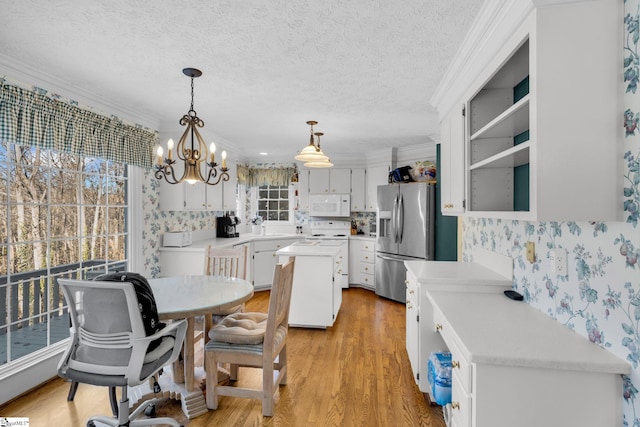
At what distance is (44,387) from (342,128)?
3731mm

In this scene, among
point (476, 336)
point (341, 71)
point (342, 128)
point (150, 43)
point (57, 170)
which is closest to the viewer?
point (476, 336)

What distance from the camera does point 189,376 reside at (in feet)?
7.55

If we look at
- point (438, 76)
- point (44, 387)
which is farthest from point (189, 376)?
point (438, 76)

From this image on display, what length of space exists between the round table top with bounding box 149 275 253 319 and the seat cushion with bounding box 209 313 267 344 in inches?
8.6

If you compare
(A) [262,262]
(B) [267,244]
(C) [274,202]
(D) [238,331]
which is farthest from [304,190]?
(D) [238,331]

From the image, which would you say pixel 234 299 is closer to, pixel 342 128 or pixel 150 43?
pixel 150 43

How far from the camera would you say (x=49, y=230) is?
2.73 meters

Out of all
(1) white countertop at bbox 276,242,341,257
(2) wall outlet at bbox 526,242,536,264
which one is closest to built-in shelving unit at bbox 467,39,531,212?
(2) wall outlet at bbox 526,242,536,264

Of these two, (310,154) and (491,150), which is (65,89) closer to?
(310,154)

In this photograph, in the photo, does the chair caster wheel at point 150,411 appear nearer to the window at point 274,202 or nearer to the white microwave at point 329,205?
the white microwave at point 329,205

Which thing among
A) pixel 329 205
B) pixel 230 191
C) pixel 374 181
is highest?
pixel 374 181

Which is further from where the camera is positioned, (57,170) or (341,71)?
(57,170)

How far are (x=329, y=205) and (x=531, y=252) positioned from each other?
13.9 ft

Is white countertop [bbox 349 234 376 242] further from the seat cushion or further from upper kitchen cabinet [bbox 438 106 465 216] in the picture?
the seat cushion
